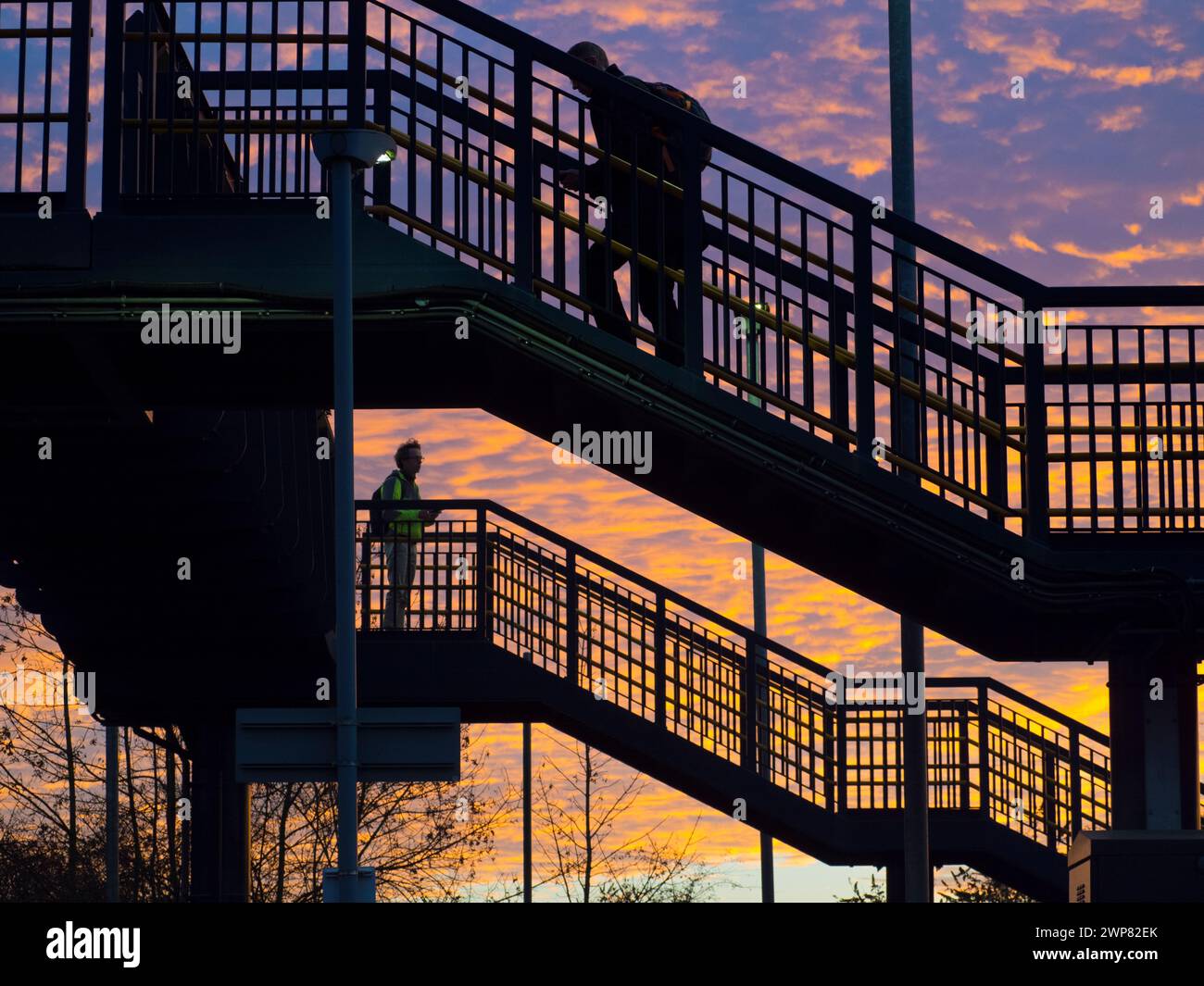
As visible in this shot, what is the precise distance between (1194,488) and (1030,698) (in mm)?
9630

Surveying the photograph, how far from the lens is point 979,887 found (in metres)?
32.4

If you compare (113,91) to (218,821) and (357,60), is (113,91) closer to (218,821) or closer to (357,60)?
(357,60)

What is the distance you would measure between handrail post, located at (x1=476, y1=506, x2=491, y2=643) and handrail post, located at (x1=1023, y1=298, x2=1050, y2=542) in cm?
942

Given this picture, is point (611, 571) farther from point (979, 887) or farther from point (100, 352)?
point (979, 887)

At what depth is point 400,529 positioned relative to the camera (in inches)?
842

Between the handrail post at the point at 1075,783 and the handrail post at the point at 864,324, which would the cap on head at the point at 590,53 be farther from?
the handrail post at the point at 1075,783

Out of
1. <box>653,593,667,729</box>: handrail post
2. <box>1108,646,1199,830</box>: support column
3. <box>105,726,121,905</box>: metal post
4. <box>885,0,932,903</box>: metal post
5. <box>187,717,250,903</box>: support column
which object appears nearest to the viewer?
<box>1108,646,1199,830</box>: support column

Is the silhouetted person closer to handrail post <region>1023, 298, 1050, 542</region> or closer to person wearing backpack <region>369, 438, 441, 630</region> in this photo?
handrail post <region>1023, 298, 1050, 542</region>

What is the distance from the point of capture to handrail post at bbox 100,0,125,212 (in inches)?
496

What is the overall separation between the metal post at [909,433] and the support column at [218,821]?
8.99 m

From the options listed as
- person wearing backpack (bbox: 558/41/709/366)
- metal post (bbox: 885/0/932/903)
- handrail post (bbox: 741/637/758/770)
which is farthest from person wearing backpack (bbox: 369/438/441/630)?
person wearing backpack (bbox: 558/41/709/366)

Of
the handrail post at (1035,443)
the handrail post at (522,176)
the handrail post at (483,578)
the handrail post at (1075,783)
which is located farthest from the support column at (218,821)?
the handrail post at (1035,443)

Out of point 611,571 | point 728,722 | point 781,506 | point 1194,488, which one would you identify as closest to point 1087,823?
point 728,722

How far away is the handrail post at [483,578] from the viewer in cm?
2144
